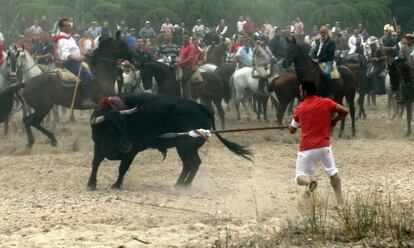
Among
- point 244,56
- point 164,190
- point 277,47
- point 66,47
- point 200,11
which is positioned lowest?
point 164,190

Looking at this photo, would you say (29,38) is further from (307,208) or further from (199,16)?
(307,208)

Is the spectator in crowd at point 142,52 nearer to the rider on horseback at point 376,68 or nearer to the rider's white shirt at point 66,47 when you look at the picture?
the rider's white shirt at point 66,47

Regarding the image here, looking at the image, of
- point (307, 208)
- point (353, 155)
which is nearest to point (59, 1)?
point (353, 155)

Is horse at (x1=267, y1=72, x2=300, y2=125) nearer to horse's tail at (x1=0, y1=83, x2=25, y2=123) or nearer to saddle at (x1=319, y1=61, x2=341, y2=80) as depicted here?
saddle at (x1=319, y1=61, x2=341, y2=80)

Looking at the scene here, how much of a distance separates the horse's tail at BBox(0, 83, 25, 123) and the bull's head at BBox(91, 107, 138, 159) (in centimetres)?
548

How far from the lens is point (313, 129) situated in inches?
491

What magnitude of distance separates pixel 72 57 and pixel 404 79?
8.57 metres

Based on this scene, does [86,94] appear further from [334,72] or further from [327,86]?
[334,72]

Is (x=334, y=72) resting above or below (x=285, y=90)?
above

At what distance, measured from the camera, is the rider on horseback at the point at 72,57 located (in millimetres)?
19609

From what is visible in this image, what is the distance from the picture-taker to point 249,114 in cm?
2822

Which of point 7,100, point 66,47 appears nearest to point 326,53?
point 66,47

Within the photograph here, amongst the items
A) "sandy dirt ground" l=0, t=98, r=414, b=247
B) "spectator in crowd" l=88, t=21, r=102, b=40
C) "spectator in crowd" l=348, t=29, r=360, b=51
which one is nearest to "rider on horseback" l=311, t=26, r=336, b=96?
"sandy dirt ground" l=0, t=98, r=414, b=247

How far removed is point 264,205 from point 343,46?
25.4m
